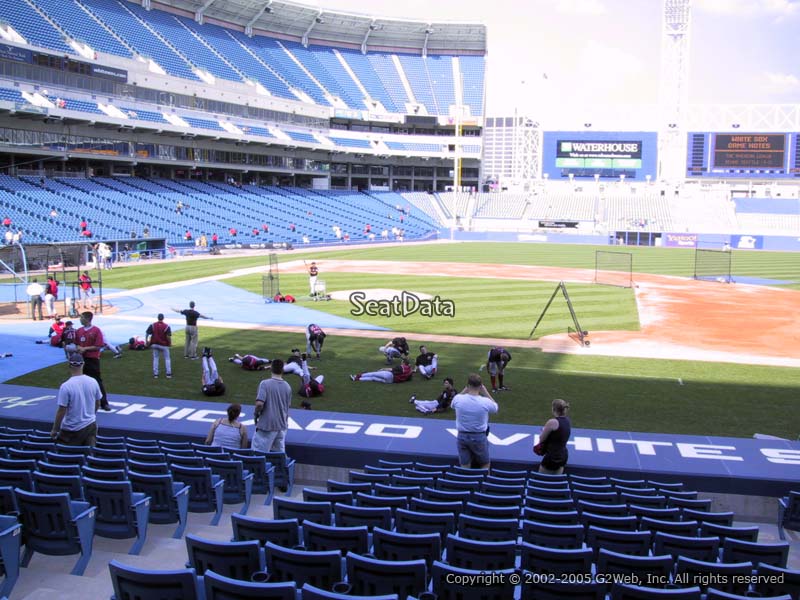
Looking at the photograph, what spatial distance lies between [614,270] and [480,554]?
44.5 metres

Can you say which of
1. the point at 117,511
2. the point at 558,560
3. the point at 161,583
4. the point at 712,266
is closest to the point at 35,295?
the point at 117,511

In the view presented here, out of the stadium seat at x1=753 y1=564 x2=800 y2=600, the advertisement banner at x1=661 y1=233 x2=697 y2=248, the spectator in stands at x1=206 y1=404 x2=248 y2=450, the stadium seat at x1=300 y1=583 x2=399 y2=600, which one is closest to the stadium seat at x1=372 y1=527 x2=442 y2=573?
the stadium seat at x1=300 y1=583 x2=399 y2=600

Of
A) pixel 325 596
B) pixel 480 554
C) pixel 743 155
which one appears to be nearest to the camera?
pixel 325 596

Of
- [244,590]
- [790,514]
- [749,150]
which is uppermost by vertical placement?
[749,150]

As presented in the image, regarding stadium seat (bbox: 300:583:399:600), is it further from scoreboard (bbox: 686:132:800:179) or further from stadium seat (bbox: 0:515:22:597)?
scoreboard (bbox: 686:132:800:179)

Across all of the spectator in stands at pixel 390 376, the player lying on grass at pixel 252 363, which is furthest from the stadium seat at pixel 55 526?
the player lying on grass at pixel 252 363

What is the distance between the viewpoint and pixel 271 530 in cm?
602

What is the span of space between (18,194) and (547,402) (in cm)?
4540

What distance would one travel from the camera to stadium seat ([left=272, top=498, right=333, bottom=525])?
6648mm

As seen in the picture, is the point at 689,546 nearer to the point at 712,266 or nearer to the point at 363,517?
the point at 363,517

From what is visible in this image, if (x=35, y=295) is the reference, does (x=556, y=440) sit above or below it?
below

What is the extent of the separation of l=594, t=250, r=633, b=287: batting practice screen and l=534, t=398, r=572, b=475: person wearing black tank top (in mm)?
29229

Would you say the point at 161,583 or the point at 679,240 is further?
the point at 679,240

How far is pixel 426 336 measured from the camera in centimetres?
2350
